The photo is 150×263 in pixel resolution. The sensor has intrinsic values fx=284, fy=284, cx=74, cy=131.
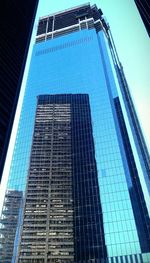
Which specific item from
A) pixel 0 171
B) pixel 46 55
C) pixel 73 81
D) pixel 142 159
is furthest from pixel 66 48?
pixel 0 171

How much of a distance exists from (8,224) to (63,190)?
33586mm

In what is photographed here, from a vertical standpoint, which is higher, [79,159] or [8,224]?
[79,159]

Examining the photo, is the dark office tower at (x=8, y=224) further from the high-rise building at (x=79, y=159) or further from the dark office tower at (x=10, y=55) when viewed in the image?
the dark office tower at (x=10, y=55)

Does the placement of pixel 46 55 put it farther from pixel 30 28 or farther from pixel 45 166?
pixel 30 28

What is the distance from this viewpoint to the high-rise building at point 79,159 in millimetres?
95500

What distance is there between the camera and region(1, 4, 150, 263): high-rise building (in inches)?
Answer: 3760

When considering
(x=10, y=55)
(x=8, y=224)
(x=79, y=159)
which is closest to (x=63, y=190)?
(x=79, y=159)

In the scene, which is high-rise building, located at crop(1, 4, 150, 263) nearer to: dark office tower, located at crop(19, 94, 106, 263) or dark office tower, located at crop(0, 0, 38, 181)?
dark office tower, located at crop(19, 94, 106, 263)

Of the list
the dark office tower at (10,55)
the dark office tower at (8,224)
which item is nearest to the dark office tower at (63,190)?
the dark office tower at (8,224)

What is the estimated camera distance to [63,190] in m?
117

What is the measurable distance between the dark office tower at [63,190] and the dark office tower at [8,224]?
869 cm

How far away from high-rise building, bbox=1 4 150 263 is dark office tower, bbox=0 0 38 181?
3140 inches

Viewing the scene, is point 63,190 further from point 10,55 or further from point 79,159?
point 10,55

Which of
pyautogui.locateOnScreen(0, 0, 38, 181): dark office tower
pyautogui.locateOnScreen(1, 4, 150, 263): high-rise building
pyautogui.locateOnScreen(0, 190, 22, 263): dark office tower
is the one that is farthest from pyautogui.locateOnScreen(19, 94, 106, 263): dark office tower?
pyautogui.locateOnScreen(0, 0, 38, 181): dark office tower
